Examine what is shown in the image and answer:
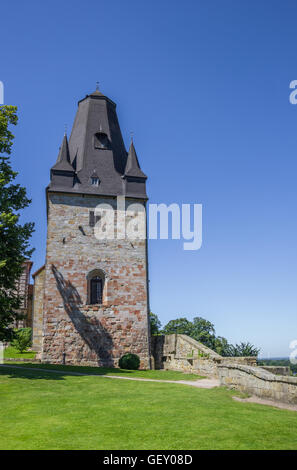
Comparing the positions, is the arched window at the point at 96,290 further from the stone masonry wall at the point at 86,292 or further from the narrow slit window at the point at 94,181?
the narrow slit window at the point at 94,181

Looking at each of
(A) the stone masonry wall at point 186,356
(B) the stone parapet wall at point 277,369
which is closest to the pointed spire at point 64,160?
(A) the stone masonry wall at point 186,356

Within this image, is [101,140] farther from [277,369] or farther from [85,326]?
[277,369]

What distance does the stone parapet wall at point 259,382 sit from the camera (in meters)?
10.8

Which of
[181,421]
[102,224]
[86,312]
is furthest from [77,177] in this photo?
[181,421]

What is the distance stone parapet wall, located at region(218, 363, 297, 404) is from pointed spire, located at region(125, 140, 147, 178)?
51.7 ft

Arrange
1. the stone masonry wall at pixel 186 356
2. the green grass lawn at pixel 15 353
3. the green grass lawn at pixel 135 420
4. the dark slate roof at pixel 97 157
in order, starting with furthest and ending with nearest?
the green grass lawn at pixel 15 353 → the dark slate roof at pixel 97 157 → the stone masonry wall at pixel 186 356 → the green grass lawn at pixel 135 420

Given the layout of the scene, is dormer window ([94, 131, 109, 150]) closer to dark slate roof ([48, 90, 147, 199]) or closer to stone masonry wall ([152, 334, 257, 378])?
dark slate roof ([48, 90, 147, 199])

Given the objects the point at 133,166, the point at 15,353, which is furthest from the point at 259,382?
the point at 15,353

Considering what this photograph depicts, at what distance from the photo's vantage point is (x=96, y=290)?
24609mm

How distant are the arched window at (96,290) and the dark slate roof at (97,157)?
18.4 ft

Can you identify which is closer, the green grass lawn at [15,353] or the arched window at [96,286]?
the arched window at [96,286]

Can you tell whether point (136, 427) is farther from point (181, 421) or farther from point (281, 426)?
point (281, 426)

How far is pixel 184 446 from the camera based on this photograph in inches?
270
